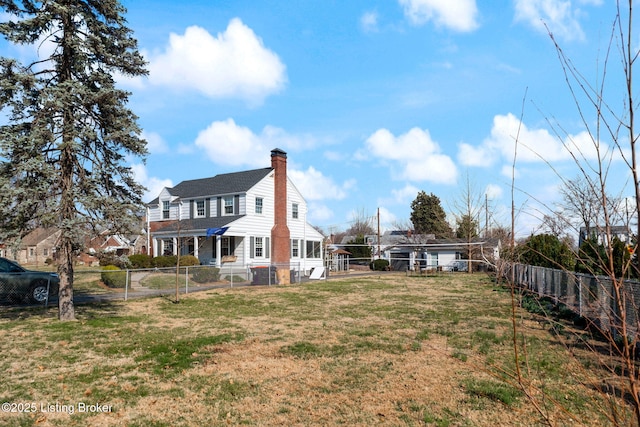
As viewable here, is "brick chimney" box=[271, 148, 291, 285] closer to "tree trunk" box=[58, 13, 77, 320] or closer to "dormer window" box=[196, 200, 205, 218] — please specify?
"dormer window" box=[196, 200, 205, 218]

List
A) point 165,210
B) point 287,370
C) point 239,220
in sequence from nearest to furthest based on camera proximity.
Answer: point 287,370
point 239,220
point 165,210

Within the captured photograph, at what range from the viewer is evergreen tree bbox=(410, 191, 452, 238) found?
6556 centimetres

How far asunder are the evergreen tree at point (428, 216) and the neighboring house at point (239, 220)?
31771 mm

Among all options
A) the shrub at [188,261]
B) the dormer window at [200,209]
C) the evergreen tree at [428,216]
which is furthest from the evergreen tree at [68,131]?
the evergreen tree at [428,216]

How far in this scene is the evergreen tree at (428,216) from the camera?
65562mm

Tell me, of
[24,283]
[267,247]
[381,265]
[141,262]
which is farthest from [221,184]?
[381,265]

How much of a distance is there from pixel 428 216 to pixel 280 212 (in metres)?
37.1

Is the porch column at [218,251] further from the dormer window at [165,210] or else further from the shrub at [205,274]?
the dormer window at [165,210]

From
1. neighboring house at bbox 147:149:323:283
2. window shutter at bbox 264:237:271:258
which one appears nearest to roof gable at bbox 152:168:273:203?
neighboring house at bbox 147:149:323:283

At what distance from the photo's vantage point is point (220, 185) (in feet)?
117

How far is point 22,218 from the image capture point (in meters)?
12.1

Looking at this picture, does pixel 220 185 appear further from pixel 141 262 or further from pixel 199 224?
pixel 141 262

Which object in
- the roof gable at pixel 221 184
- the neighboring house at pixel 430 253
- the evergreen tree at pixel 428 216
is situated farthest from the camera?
the evergreen tree at pixel 428 216

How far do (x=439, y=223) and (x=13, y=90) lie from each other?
194 ft
